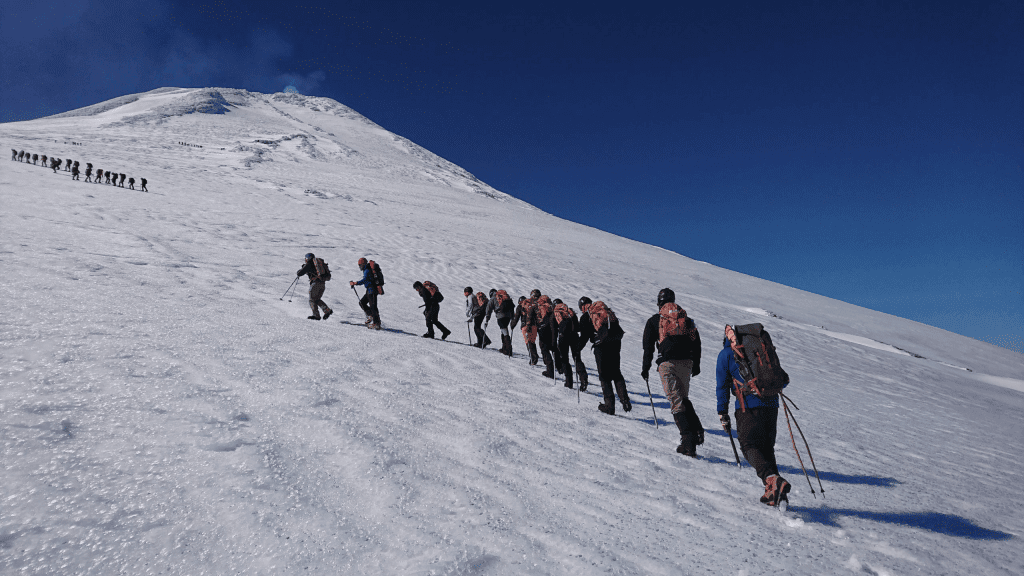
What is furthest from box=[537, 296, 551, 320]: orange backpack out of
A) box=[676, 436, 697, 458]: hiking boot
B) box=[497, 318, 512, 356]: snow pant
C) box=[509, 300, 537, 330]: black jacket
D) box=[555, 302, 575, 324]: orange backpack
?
box=[676, 436, 697, 458]: hiking boot

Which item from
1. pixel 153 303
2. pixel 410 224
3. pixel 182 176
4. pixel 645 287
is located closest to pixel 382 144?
pixel 182 176

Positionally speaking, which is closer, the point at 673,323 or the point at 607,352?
the point at 673,323

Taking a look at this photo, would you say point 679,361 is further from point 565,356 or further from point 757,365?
point 565,356

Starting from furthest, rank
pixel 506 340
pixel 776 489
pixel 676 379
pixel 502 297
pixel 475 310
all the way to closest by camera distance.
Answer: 1. pixel 475 310
2. pixel 502 297
3. pixel 506 340
4. pixel 676 379
5. pixel 776 489

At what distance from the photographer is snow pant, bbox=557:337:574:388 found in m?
7.86

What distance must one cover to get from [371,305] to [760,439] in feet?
27.0

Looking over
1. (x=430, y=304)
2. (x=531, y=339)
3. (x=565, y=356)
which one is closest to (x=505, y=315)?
(x=531, y=339)

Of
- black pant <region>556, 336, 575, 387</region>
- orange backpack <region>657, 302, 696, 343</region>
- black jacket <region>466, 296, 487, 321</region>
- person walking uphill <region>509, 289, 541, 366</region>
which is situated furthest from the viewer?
black jacket <region>466, 296, 487, 321</region>

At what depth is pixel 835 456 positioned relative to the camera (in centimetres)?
632

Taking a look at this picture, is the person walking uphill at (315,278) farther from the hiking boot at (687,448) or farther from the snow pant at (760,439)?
the snow pant at (760,439)

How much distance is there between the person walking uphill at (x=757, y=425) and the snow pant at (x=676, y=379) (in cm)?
94

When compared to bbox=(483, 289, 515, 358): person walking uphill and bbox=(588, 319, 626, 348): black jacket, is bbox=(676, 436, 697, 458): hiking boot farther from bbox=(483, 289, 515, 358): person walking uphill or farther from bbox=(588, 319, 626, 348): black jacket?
bbox=(483, 289, 515, 358): person walking uphill

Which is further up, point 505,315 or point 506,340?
point 505,315

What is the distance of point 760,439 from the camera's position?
4055 millimetres
